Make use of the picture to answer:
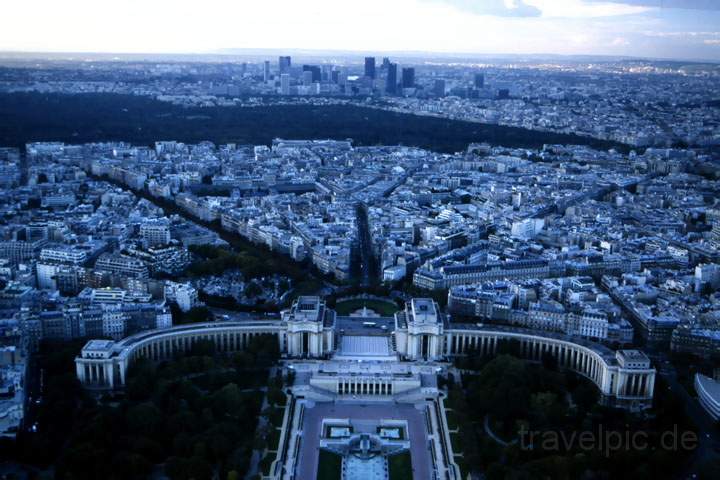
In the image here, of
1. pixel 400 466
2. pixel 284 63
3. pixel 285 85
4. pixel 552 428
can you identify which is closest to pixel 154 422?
pixel 400 466

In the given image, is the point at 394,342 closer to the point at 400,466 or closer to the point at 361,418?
the point at 361,418

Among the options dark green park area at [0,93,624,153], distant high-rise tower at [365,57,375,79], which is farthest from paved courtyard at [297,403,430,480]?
distant high-rise tower at [365,57,375,79]

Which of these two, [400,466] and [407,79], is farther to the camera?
[407,79]

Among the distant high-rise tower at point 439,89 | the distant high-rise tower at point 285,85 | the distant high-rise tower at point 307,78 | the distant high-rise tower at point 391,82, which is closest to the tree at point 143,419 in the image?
the distant high-rise tower at point 285,85

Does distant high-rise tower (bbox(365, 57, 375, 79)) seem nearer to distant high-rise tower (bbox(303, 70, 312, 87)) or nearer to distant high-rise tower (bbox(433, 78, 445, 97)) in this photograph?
distant high-rise tower (bbox(303, 70, 312, 87))

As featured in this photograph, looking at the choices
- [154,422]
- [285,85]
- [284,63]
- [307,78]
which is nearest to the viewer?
[154,422]
